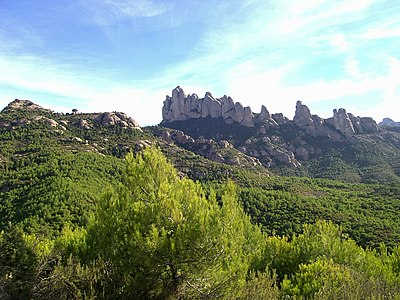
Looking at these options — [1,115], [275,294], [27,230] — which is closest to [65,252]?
[275,294]

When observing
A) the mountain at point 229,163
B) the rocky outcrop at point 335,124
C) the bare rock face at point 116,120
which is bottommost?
the mountain at point 229,163

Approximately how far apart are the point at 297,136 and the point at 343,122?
27.5 meters

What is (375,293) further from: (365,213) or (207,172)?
(207,172)

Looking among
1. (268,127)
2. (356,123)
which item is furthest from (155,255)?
(356,123)

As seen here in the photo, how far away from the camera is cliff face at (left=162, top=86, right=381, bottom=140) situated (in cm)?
14688

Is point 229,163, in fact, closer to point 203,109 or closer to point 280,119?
point 280,119

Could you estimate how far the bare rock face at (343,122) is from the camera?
14579cm

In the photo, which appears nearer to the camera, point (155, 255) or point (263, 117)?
point (155, 255)

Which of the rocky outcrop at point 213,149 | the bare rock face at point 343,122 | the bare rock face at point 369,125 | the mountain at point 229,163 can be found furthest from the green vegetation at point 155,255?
the bare rock face at point 369,125

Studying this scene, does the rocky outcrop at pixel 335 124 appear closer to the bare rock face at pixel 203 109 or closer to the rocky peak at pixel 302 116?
the rocky peak at pixel 302 116

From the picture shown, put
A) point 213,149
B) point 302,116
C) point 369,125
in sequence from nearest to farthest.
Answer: point 213,149, point 302,116, point 369,125

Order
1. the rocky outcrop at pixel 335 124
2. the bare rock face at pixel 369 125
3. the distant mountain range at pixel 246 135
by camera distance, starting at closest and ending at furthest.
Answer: the distant mountain range at pixel 246 135
the rocky outcrop at pixel 335 124
the bare rock face at pixel 369 125

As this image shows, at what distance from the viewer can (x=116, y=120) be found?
11075cm

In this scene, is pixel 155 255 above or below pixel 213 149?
below
